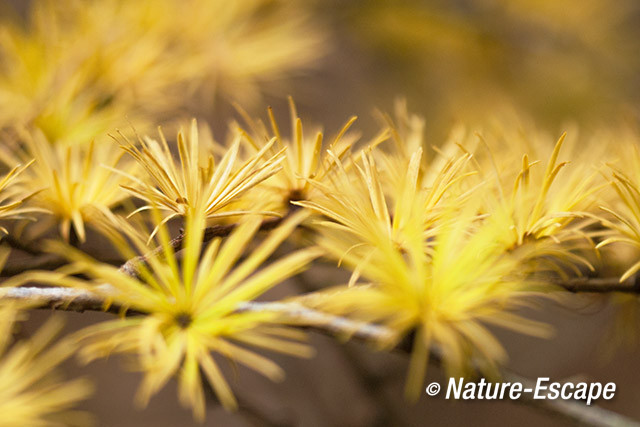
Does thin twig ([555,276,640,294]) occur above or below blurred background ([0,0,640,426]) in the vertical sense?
below

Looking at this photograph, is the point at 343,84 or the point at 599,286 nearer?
the point at 599,286

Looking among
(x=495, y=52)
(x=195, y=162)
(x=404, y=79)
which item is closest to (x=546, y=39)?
(x=495, y=52)

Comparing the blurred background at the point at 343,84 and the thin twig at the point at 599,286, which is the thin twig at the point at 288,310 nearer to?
the thin twig at the point at 599,286

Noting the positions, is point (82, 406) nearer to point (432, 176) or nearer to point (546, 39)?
point (432, 176)

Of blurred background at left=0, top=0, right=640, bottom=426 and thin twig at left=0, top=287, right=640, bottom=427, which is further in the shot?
blurred background at left=0, top=0, right=640, bottom=426

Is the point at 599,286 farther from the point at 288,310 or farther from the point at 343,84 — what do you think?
the point at 343,84

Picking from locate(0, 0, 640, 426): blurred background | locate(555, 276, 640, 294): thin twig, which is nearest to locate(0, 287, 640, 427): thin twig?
locate(555, 276, 640, 294): thin twig

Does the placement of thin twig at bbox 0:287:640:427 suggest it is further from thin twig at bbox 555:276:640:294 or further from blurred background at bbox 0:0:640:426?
blurred background at bbox 0:0:640:426

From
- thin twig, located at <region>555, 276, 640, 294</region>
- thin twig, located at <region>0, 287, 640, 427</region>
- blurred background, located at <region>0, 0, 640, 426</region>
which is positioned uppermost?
blurred background, located at <region>0, 0, 640, 426</region>

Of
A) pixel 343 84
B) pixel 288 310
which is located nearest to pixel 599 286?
pixel 288 310
